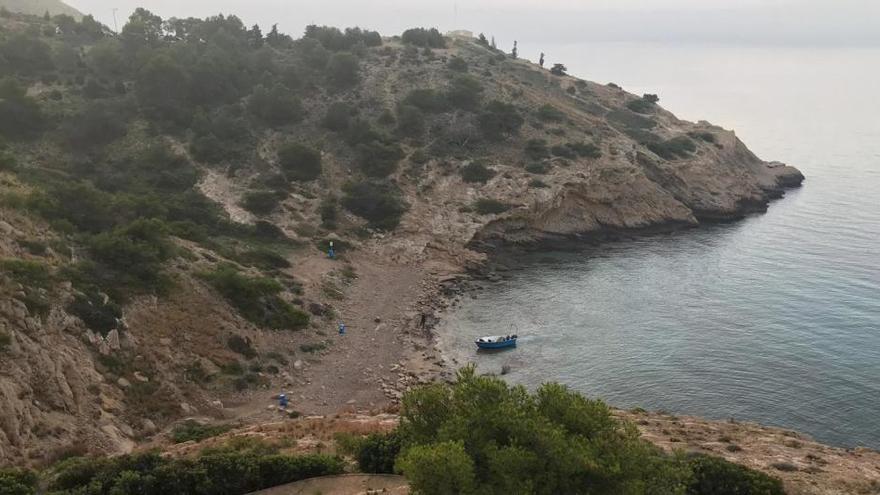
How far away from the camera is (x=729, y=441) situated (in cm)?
2930

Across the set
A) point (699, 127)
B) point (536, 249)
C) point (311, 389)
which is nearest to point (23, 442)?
point (311, 389)

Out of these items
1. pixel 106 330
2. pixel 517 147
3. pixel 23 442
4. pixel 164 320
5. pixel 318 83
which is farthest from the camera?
pixel 318 83

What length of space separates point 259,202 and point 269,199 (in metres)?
1.24

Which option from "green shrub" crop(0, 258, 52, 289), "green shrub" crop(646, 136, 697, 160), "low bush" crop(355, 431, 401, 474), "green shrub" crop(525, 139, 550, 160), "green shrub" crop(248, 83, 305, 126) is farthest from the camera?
"green shrub" crop(646, 136, 697, 160)

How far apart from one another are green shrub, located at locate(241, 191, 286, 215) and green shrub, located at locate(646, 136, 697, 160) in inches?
2484

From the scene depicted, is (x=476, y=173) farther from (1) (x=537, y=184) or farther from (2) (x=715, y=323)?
(2) (x=715, y=323)

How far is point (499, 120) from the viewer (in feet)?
281

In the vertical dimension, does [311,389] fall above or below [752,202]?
below

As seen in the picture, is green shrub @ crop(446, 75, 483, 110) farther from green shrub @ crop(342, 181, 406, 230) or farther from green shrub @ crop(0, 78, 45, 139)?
green shrub @ crop(0, 78, 45, 139)

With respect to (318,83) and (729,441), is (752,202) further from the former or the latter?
(729,441)

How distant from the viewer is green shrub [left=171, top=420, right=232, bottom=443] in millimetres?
29875

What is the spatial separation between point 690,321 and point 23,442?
49.9 meters

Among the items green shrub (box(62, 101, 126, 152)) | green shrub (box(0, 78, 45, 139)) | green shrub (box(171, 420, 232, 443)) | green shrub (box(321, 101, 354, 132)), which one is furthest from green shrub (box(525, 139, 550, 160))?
green shrub (box(171, 420, 232, 443))

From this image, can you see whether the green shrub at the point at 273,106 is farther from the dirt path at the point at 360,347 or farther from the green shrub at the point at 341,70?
the dirt path at the point at 360,347
